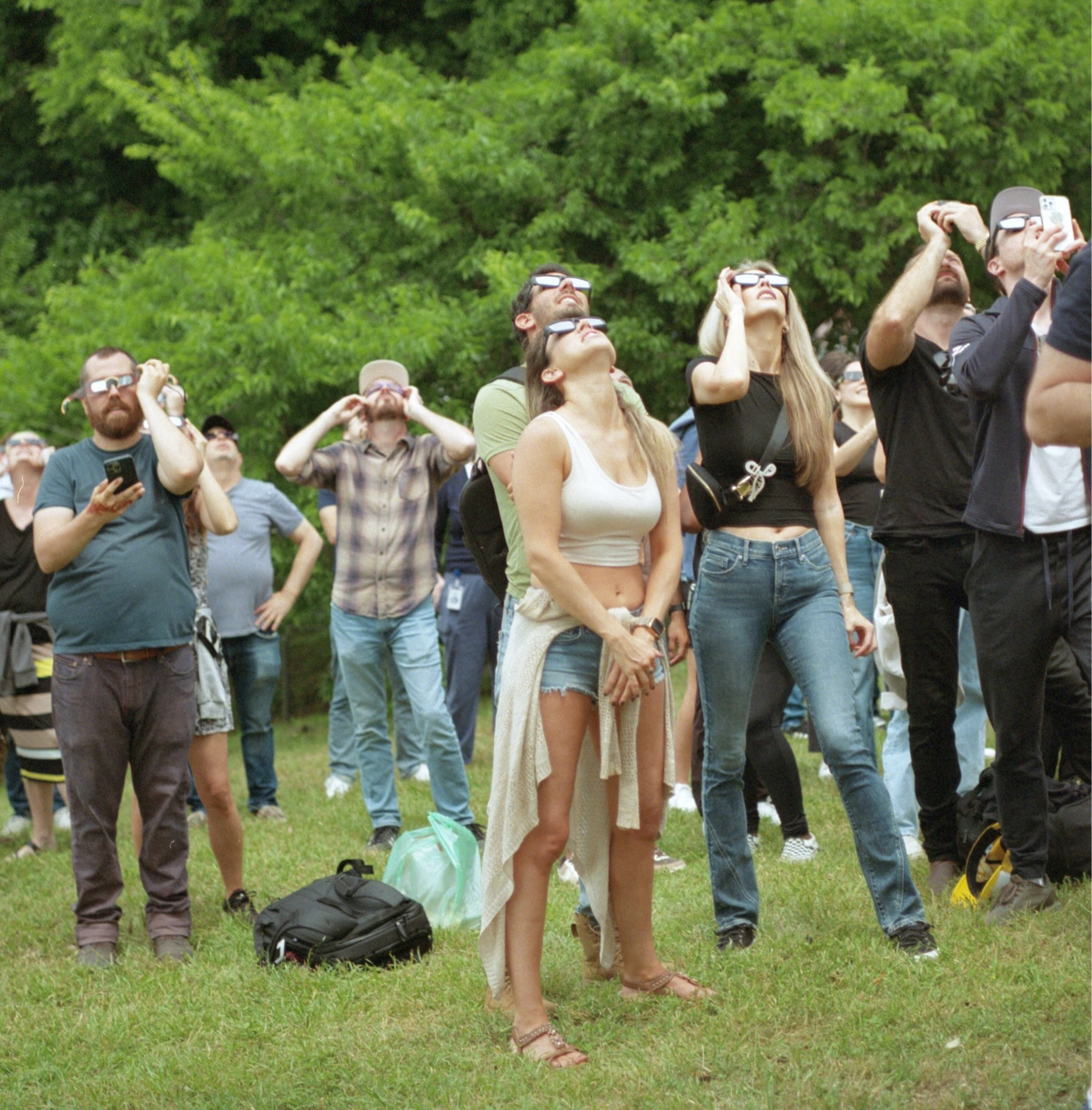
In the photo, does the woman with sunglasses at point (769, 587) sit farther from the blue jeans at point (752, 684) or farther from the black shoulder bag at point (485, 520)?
the black shoulder bag at point (485, 520)

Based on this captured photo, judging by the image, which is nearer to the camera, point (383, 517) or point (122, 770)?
point (122, 770)

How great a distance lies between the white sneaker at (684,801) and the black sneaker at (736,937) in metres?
2.44

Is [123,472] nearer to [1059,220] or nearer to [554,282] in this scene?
[554,282]

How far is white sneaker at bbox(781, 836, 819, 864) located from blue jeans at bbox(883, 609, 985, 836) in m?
0.39

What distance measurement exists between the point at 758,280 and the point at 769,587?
108cm

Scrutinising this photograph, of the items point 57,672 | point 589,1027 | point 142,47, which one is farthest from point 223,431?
point 142,47

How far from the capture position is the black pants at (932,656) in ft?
17.1

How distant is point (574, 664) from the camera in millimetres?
4148

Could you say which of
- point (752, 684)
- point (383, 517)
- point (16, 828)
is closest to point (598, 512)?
point (752, 684)

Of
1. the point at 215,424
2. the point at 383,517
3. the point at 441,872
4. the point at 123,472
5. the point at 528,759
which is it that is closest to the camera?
the point at 528,759

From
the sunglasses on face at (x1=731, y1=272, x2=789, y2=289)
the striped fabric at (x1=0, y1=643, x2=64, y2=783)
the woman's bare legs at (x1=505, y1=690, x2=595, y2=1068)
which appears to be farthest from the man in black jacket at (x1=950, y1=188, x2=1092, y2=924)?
the striped fabric at (x1=0, y1=643, x2=64, y2=783)

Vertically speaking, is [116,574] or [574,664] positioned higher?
[116,574]

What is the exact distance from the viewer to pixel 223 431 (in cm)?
905

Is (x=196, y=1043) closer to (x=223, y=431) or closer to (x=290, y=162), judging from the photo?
(x=223, y=431)
